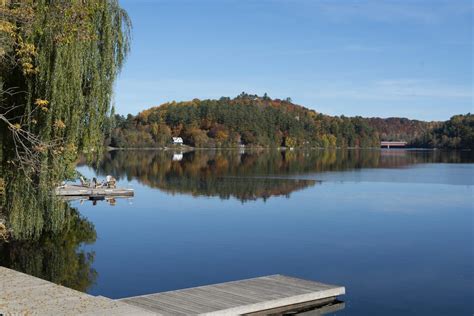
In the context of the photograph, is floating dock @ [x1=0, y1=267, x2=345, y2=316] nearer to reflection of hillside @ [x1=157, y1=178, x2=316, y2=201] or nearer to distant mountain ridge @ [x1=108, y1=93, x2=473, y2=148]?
reflection of hillside @ [x1=157, y1=178, x2=316, y2=201]

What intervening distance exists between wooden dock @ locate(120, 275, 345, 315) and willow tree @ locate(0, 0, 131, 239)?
3.12 m

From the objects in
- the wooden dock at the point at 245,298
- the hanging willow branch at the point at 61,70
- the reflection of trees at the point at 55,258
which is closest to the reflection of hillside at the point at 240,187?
the reflection of trees at the point at 55,258

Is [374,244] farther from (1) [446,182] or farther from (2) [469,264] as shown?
(1) [446,182]

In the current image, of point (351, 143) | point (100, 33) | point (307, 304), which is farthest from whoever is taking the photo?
point (351, 143)

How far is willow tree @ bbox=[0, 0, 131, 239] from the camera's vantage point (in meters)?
10.8

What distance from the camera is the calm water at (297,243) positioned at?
42.6 ft

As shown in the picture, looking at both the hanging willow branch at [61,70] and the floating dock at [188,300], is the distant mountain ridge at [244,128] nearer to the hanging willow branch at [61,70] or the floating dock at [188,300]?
the hanging willow branch at [61,70]

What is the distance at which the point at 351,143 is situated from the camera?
516 ft

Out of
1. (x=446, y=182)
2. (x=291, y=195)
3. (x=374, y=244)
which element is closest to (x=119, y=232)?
(x=374, y=244)

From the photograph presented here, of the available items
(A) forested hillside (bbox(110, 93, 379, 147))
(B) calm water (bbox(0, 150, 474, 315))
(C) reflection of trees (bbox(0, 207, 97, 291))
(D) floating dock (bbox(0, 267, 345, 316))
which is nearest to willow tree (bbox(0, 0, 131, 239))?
(C) reflection of trees (bbox(0, 207, 97, 291))

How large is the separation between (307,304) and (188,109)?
119 meters

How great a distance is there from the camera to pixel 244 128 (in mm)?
128500

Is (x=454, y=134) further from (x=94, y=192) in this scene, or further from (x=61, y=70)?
(x=61, y=70)

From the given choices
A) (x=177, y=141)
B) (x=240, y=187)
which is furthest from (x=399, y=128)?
(x=240, y=187)
